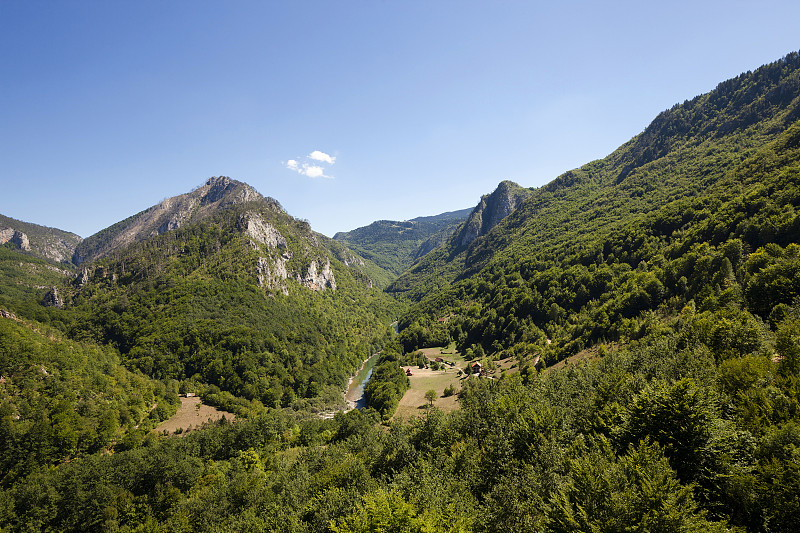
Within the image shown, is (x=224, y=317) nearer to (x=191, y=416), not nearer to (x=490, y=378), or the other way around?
(x=191, y=416)

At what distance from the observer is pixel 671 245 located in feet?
287

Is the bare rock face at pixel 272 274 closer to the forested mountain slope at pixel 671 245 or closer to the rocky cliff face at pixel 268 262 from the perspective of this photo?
the rocky cliff face at pixel 268 262

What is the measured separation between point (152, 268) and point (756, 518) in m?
205

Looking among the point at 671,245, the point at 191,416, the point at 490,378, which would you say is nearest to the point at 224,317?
the point at 191,416

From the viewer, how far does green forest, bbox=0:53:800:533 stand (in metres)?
19.9

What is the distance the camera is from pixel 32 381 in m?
80.2

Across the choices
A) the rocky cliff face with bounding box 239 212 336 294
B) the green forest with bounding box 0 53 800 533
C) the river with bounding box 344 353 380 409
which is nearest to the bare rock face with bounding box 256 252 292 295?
the rocky cliff face with bounding box 239 212 336 294

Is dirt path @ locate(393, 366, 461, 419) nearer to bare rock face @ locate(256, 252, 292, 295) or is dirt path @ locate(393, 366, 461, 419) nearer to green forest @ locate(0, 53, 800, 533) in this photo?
green forest @ locate(0, 53, 800, 533)

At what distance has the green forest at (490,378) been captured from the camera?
19938 millimetres

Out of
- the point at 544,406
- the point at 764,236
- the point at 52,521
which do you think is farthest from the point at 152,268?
the point at 764,236

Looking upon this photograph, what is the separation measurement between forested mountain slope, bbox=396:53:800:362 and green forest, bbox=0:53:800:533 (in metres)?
0.78

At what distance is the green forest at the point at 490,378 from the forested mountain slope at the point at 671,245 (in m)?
0.78

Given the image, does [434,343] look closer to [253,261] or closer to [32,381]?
[253,261]

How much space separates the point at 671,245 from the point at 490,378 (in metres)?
63.2
